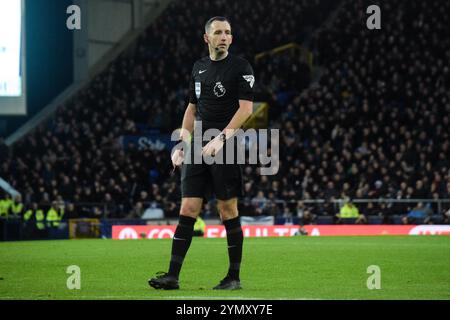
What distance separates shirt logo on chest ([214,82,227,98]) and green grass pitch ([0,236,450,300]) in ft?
6.22

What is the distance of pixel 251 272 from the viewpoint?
11.3 metres

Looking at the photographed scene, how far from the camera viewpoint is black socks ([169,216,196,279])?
9023 millimetres

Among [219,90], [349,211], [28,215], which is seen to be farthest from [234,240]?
[28,215]

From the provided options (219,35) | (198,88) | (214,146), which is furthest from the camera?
(198,88)

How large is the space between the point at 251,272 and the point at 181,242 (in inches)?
95.3

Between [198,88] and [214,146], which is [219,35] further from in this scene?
[214,146]

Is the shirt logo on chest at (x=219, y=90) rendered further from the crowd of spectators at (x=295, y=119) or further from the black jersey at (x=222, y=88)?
the crowd of spectators at (x=295, y=119)

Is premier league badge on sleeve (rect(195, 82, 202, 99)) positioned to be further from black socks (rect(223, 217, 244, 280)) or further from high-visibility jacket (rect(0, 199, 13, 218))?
high-visibility jacket (rect(0, 199, 13, 218))

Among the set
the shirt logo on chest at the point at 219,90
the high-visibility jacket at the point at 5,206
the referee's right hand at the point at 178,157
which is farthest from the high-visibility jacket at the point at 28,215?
the shirt logo on chest at the point at 219,90

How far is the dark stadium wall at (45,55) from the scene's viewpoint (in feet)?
115

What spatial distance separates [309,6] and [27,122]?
12.2 m
